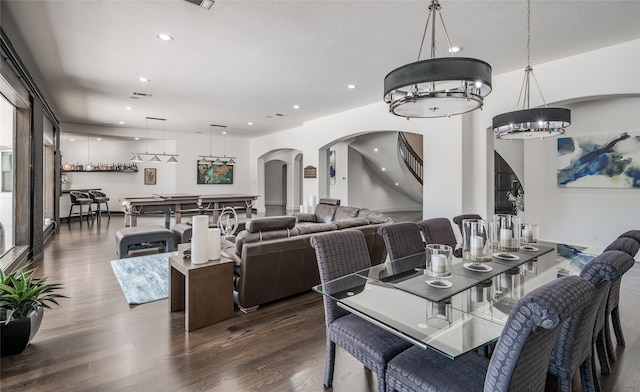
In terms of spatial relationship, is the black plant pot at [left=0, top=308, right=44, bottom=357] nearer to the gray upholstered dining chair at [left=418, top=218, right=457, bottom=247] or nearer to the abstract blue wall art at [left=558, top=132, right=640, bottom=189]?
the gray upholstered dining chair at [left=418, top=218, right=457, bottom=247]

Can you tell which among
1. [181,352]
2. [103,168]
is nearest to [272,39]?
[181,352]

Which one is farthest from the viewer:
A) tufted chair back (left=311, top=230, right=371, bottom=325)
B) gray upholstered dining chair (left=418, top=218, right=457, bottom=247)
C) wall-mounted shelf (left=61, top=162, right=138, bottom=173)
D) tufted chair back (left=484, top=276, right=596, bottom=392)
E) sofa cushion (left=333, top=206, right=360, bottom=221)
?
wall-mounted shelf (left=61, top=162, right=138, bottom=173)

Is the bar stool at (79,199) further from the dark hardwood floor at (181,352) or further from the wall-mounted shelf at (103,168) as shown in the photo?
the dark hardwood floor at (181,352)

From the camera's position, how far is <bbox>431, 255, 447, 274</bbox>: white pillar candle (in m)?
1.96

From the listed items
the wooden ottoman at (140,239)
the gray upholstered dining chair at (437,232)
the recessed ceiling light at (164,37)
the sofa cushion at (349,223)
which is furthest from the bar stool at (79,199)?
the gray upholstered dining chair at (437,232)

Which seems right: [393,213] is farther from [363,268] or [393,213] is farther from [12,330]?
[12,330]

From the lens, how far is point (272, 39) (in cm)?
378

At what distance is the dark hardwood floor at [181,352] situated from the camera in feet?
6.77

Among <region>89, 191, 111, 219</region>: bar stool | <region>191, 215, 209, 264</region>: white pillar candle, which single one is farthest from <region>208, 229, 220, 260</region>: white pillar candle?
<region>89, 191, 111, 219</region>: bar stool

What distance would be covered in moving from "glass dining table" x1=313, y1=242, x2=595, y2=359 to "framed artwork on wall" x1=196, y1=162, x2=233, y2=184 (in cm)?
1035

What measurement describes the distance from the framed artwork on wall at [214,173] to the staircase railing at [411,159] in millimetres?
6459

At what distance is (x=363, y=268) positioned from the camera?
2324 mm

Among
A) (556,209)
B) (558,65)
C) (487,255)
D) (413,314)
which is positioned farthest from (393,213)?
(413,314)

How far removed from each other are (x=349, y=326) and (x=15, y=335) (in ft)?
8.10
